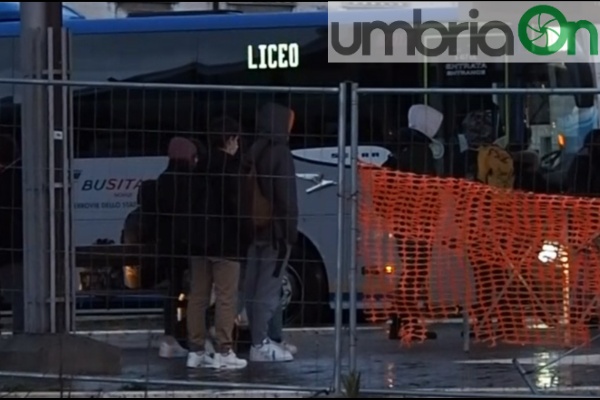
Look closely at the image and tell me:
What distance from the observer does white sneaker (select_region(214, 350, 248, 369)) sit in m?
9.25

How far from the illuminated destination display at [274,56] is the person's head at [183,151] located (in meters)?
4.30

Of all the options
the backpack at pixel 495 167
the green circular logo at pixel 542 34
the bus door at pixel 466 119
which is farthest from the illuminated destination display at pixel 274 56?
the backpack at pixel 495 167

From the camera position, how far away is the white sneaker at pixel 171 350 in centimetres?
982

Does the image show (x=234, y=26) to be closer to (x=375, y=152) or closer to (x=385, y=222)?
(x=375, y=152)

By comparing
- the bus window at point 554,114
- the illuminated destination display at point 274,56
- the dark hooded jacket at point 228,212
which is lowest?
the dark hooded jacket at point 228,212

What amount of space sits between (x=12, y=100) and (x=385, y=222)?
2773 mm

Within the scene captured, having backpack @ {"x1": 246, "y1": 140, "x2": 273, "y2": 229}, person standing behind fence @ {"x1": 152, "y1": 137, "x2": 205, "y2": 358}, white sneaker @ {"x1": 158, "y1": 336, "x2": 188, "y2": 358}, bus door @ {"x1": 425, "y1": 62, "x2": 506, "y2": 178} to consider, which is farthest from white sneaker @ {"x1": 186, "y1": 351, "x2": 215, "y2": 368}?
bus door @ {"x1": 425, "y1": 62, "x2": 506, "y2": 178}

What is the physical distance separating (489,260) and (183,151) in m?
2.15

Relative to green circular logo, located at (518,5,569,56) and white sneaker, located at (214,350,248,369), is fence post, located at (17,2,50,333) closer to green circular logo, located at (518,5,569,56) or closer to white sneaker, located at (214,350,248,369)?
white sneaker, located at (214,350,248,369)

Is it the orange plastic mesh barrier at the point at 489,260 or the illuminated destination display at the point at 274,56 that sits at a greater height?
the illuminated destination display at the point at 274,56

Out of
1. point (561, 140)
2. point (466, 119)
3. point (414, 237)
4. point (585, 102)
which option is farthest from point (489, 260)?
point (585, 102)

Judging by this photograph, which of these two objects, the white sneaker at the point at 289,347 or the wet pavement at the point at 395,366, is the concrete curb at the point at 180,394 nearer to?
the wet pavement at the point at 395,366

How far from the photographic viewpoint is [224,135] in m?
9.03

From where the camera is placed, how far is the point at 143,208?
895 cm
